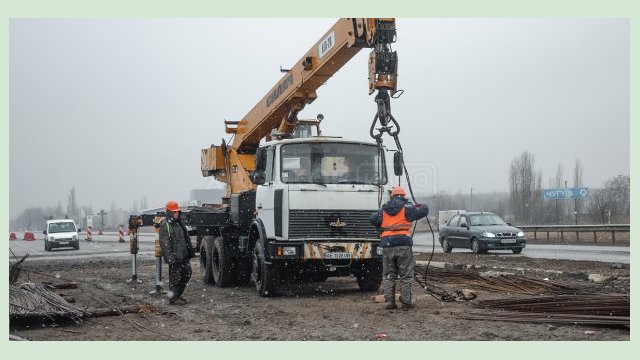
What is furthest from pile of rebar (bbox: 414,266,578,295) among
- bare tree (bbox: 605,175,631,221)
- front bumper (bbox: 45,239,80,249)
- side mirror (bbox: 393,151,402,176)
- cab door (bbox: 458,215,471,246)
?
bare tree (bbox: 605,175,631,221)

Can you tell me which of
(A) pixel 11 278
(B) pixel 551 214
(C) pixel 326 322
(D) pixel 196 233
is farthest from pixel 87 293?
(B) pixel 551 214

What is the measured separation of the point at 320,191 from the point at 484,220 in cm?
1348

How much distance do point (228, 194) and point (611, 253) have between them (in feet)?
46.3

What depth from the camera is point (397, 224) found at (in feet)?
33.8

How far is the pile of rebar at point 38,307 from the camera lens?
30.0ft

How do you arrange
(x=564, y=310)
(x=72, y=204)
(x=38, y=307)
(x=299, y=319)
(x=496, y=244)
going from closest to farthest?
(x=564, y=310) → (x=38, y=307) → (x=299, y=319) → (x=496, y=244) → (x=72, y=204)

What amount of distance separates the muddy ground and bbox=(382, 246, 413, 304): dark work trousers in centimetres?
27

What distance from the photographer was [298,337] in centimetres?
803

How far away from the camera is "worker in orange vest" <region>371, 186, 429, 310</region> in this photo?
33.5 feet

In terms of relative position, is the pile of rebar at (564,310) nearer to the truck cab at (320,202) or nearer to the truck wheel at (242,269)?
the truck cab at (320,202)

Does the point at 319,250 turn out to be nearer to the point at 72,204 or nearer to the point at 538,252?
the point at 538,252

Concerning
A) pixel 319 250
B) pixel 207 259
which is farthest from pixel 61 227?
pixel 319 250

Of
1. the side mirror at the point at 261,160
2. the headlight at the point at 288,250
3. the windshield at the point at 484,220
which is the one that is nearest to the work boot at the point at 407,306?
the headlight at the point at 288,250

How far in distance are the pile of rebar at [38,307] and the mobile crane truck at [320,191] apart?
11.3 feet
